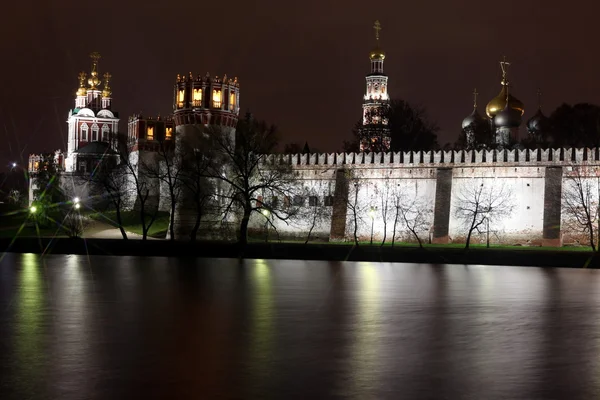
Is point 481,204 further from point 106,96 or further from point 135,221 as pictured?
point 106,96

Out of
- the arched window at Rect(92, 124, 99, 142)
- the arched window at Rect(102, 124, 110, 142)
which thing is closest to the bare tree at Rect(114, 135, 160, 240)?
the arched window at Rect(102, 124, 110, 142)

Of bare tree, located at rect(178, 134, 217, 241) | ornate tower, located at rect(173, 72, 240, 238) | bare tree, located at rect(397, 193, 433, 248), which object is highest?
ornate tower, located at rect(173, 72, 240, 238)

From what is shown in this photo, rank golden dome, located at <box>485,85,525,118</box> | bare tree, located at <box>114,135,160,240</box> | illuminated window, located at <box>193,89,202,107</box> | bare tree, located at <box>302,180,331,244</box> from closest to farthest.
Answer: illuminated window, located at <box>193,89,202,107</box>, bare tree, located at <box>302,180,331,244</box>, bare tree, located at <box>114,135,160,240</box>, golden dome, located at <box>485,85,525,118</box>

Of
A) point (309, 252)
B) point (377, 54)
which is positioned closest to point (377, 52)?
point (377, 54)

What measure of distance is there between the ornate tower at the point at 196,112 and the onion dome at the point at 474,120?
27.5 m

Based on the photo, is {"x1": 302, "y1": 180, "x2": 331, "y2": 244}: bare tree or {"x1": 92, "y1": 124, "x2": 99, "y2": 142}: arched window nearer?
{"x1": 302, "y1": 180, "x2": 331, "y2": 244}: bare tree

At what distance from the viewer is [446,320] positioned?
16328 millimetres

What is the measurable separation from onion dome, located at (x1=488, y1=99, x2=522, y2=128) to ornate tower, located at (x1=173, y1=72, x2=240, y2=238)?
57.7 feet

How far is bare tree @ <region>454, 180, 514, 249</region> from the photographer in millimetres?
47500

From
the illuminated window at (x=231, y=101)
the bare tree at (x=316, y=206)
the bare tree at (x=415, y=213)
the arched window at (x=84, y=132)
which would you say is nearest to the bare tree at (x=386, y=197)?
the bare tree at (x=415, y=213)

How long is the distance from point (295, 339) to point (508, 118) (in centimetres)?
4772

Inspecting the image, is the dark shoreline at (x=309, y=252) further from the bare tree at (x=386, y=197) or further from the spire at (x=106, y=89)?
the spire at (x=106, y=89)

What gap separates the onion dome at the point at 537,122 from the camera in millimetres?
72312

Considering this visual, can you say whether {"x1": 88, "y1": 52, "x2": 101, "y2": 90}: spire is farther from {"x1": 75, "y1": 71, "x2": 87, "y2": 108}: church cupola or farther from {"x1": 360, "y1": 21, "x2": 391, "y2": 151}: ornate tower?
{"x1": 360, "y1": 21, "x2": 391, "y2": 151}: ornate tower
